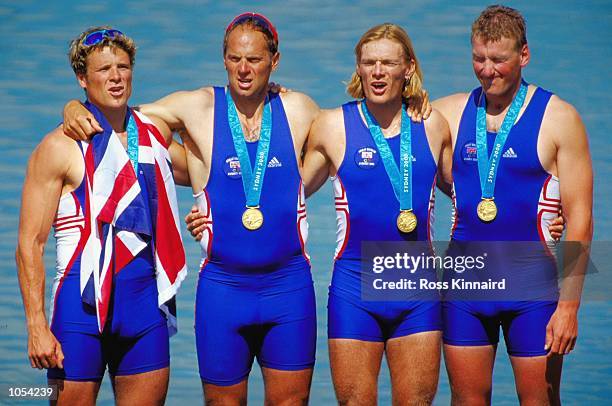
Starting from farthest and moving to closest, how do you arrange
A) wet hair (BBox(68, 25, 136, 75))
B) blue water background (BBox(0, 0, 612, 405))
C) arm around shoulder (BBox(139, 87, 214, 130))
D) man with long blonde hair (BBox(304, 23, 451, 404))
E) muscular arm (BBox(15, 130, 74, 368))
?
blue water background (BBox(0, 0, 612, 405)) < arm around shoulder (BBox(139, 87, 214, 130)) < man with long blonde hair (BBox(304, 23, 451, 404)) < wet hair (BBox(68, 25, 136, 75)) < muscular arm (BBox(15, 130, 74, 368))

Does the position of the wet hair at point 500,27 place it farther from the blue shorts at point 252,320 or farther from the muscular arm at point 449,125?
the blue shorts at point 252,320

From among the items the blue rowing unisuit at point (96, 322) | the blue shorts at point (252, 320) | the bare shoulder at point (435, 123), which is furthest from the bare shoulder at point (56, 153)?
the bare shoulder at point (435, 123)

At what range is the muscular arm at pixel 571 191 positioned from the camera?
237 inches

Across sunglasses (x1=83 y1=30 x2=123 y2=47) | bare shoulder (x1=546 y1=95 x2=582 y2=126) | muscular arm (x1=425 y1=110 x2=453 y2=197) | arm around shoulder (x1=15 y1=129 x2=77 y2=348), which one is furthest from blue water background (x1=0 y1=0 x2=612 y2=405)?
sunglasses (x1=83 y1=30 x2=123 y2=47)

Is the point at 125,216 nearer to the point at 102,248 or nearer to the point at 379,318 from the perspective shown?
the point at 102,248

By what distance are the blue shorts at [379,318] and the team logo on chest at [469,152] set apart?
2.06 ft

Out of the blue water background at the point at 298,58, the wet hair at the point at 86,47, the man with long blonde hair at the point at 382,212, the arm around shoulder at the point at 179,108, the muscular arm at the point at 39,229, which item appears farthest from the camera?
the blue water background at the point at 298,58

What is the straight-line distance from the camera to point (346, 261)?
6.12m

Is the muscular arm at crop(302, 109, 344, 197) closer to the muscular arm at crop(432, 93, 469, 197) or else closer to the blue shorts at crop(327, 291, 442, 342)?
the muscular arm at crop(432, 93, 469, 197)

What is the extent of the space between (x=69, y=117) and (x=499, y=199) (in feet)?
5.99

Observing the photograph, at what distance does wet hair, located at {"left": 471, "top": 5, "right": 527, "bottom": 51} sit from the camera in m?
6.05

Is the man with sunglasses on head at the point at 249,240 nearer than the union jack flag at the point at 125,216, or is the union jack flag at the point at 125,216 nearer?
the union jack flag at the point at 125,216

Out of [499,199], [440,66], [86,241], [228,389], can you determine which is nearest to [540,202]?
[499,199]

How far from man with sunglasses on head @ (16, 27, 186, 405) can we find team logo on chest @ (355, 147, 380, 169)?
2.74ft
